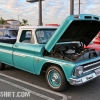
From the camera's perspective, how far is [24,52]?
17.3 feet

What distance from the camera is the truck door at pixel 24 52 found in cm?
504

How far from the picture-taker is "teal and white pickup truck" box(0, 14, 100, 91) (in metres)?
4.17

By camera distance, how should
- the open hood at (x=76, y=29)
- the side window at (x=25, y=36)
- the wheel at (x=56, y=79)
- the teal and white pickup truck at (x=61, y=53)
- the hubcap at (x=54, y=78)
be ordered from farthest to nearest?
the side window at (x=25, y=36) < the hubcap at (x=54, y=78) < the wheel at (x=56, y=79) < the teal and white pickup truck at (x=61, y=53) < the open hood at (x=76, y=29)

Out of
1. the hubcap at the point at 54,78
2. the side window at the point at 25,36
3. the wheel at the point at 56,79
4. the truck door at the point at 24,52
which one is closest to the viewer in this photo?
the wheel at the point at 56,79

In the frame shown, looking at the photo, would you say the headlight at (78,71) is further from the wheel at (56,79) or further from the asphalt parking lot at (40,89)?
the asphalt parking lot at (40,89)

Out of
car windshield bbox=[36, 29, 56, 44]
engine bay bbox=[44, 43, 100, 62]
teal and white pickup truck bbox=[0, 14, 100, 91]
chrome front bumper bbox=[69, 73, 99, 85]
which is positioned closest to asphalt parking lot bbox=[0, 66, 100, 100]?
teal and white pickup truck bbox=[0, 14, 100, 91]

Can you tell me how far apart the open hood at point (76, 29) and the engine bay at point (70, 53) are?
0.25 m

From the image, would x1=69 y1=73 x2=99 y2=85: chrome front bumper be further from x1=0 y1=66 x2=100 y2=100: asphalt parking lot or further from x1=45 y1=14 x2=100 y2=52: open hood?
x1=45 y1=14 x2=100 y2=52: open hood

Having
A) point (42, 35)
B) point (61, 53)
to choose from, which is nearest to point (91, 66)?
point (61, 53)

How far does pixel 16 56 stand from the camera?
18.1 feet

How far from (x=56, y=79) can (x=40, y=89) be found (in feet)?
1.85

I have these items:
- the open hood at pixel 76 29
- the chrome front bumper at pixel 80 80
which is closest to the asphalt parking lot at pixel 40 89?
the chrome front bumper at pixel 80 80

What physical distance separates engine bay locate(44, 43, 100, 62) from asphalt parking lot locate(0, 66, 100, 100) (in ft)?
2.97

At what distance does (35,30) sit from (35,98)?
201 centimetres
